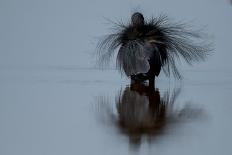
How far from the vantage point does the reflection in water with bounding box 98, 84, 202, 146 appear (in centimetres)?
266

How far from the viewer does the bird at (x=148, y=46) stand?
4.86 meters

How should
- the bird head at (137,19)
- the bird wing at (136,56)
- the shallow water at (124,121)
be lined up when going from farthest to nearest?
the bird head at (137,19) → the bird wing at (136,56) → the shallow water at (124,121)

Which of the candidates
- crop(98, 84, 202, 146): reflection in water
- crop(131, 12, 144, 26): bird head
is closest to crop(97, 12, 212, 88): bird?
crop(131, 12, 144, 26): bird head

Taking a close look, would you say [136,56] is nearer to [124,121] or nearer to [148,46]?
[148,46]

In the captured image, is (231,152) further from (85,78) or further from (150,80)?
(85,78)

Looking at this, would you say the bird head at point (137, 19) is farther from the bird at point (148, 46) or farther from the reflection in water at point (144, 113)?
the reflection in water at point (144, 113)

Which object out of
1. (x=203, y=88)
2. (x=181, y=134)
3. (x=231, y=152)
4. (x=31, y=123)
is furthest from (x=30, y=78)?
(x=231, y=152)

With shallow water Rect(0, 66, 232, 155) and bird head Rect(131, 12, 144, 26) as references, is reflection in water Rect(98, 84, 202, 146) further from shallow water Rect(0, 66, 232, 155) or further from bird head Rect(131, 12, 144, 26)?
bird head Rect(131, 12, 144, 26)

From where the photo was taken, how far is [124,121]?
293 centimetres

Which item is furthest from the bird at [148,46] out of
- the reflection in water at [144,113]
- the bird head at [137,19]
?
the reflection in water at [144,113]

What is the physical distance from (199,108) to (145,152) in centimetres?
121

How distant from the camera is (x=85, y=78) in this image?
5.28 metres

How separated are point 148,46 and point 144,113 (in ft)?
5.79

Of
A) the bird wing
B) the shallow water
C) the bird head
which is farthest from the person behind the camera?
the bird head
